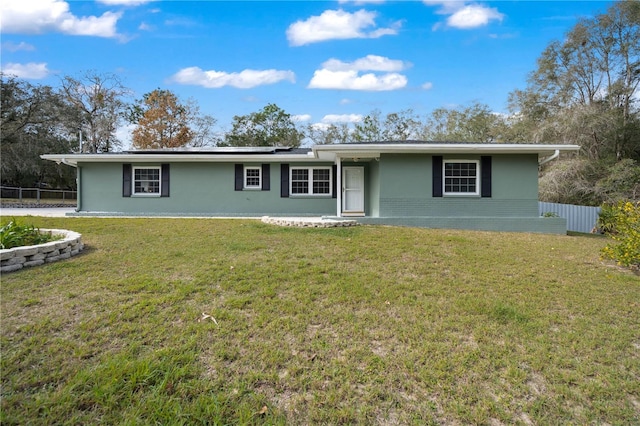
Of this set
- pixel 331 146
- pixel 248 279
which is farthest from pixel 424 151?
pixel 248 279

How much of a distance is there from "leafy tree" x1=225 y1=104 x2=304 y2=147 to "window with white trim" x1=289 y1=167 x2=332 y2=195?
17.7 m

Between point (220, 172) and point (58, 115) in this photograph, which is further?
point (58, 115)

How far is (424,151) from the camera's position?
1047cm

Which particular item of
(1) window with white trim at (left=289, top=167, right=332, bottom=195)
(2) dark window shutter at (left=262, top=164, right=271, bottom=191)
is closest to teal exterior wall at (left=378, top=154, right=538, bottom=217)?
(1) window with white trim at (left=289, top=167, right=332, bottom=195)

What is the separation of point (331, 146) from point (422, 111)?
24552 millimetres

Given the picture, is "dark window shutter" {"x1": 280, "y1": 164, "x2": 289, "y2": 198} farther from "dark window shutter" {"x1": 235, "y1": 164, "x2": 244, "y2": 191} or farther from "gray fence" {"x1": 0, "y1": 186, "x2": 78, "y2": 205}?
"gray fence" {"x1": 0, "y1": 186, "x2": 78, "y2": 205}

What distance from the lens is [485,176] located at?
10.8 metres

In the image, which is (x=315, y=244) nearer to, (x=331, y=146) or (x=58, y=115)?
(x=331, y=146)

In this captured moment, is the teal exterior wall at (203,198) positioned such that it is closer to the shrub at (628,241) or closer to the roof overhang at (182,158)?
the roof overhang at (182,158)

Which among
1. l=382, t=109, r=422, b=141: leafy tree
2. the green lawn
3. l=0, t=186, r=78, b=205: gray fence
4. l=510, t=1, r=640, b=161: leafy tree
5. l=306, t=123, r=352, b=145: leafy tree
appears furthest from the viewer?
l=382, t=109, r=422, b=141: leafy tree

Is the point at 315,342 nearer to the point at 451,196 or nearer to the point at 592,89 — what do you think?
the point at 451,196

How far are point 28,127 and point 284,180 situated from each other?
23.1 m

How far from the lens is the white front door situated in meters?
12.5

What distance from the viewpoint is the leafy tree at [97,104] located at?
28.0m
